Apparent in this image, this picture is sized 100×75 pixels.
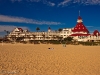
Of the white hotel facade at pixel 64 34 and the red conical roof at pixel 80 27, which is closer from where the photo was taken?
the white hotel facade at pixel 64 34

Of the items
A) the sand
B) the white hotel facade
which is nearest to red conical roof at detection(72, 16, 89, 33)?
the white hotel facade

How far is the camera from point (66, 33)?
80.6 metres

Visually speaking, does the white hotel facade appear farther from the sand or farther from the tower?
the sand

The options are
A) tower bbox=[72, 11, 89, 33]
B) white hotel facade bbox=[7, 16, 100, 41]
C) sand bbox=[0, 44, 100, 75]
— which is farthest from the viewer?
tower bbox=[72, 11, 89, 33]

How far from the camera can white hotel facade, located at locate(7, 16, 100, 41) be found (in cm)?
6625

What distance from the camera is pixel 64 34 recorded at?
8031 centimetres

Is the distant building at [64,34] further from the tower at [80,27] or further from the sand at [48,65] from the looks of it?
the sand at [48,65]

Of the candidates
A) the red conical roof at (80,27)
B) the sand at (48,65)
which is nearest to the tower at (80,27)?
the red conical roof at (80,27)

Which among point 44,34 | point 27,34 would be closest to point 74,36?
point 44,34

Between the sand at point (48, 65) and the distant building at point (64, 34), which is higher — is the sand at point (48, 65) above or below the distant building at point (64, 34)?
below

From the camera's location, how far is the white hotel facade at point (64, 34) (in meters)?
66.2

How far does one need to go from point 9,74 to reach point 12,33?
8345 centimetres

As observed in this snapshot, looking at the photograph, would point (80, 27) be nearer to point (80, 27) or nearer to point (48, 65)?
point (80, 27)

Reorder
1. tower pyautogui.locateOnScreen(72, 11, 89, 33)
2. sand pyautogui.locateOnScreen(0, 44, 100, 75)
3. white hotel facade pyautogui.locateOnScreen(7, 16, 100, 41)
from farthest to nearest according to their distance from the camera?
tower pyautogui.locateOnScreen(72, 11, 89, 33) → white hotel facade pyautogui.locateOnScreen(7, 16, 100, 41) → sand pyautogui.locateOnScreen(0, 44, 100, 75)
